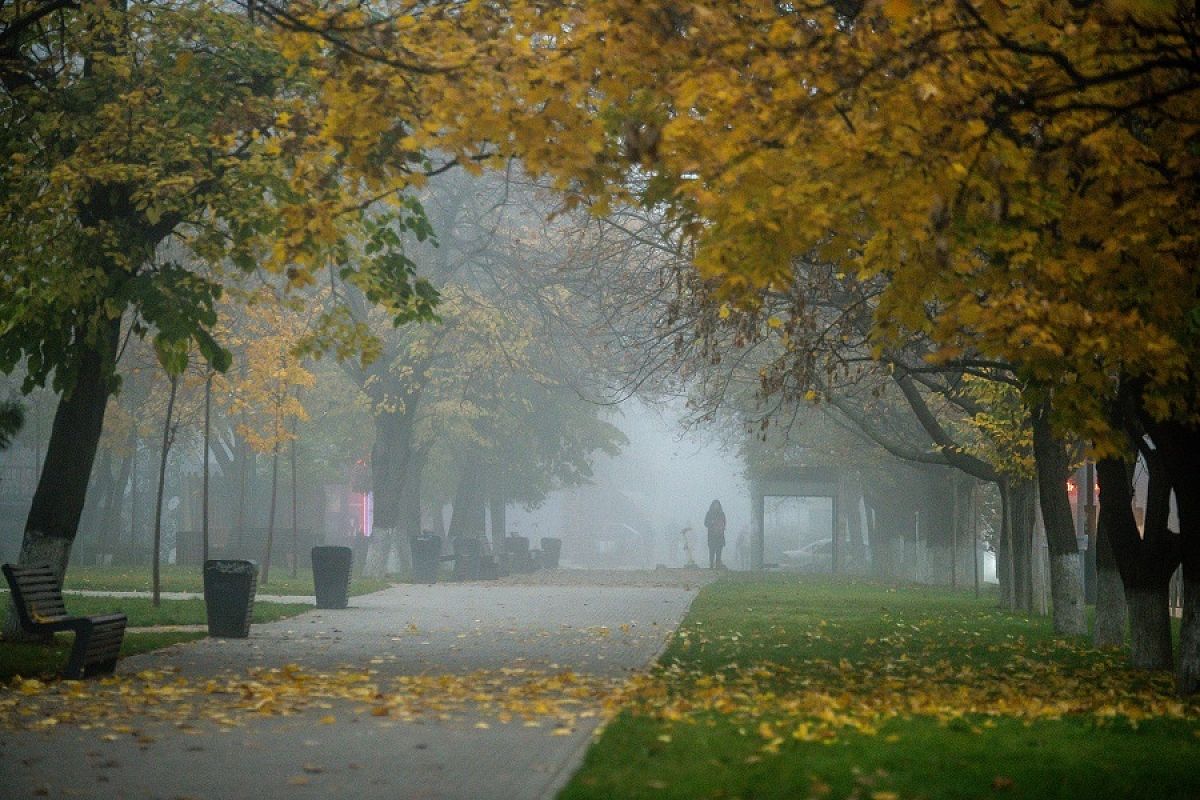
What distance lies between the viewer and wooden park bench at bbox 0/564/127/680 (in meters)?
12.9

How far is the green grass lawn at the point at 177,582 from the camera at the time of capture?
30656 mm

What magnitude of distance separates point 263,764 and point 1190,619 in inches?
316

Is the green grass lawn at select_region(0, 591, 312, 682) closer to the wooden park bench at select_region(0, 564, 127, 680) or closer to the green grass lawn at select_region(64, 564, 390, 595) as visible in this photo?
the wooden park bench at select_region(0, 564, 127, 680)

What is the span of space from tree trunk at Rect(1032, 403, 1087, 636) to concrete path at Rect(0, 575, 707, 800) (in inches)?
219

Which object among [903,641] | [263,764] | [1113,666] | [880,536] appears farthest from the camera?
[880,536]

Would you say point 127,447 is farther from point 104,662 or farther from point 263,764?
point 263,764

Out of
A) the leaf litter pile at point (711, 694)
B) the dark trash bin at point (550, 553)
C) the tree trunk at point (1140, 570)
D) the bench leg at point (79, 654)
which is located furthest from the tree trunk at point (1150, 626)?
the dark trash bin at point (550, 553)

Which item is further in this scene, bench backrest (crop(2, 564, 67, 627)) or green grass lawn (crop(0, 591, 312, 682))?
green grass lawn (crop(0, 591, 312, 682))

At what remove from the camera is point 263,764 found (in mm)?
8578

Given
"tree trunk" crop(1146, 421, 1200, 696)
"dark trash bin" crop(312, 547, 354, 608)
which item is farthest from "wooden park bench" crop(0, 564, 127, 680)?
"dark trash bin" crop(312, 547, 354, 608)

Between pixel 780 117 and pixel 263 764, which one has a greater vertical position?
pixel 780 117

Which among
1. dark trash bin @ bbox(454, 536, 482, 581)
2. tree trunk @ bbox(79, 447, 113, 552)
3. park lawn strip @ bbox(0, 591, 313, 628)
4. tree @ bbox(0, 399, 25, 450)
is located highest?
tree trunk @ bbox(79, 447, 113, 552)

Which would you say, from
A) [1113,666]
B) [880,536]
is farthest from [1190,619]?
[880,536]

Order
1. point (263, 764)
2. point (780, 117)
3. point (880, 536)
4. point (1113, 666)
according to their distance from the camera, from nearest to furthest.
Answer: point (263, 764), point (780, 117), point (1113, 666), point (880, 536)
